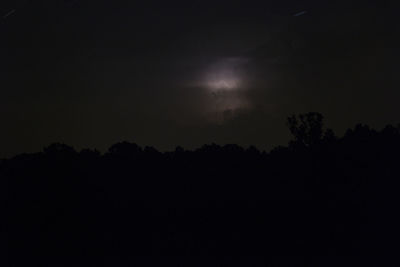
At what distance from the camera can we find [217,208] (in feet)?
132

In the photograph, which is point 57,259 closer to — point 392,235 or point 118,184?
point 118,184

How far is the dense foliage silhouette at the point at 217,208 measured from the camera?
36.8 metres

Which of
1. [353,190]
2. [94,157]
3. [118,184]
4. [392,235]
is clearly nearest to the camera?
[392,235]

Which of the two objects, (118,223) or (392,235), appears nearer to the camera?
(392,235)

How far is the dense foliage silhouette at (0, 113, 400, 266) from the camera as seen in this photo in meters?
36.8

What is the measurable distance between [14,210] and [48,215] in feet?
7.90

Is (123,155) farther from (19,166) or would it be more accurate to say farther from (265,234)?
(265,234)

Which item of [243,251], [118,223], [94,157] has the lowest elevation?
[243,251]

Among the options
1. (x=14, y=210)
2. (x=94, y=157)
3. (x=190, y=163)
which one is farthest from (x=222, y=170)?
(x=14, y=210)

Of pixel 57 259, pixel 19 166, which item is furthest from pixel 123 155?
pixel 57 259

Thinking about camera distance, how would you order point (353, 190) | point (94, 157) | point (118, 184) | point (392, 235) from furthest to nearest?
point (94, 157)
point (118, 184)
point (353, 190)
point (392, 235)

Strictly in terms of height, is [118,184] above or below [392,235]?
above

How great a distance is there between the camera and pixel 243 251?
37000 mm

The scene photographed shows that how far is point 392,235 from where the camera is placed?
119 ft
